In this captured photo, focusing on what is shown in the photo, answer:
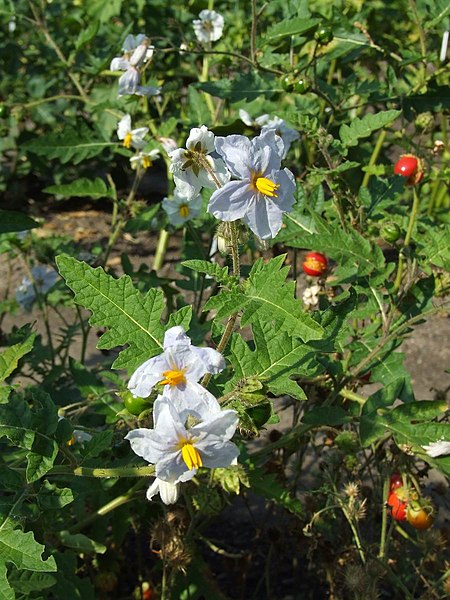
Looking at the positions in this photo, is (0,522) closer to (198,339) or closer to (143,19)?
(198,339)

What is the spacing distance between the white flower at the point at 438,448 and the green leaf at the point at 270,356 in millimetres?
318

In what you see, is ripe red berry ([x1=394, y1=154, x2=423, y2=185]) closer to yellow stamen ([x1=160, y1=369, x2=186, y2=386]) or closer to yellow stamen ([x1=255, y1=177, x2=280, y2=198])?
yellow stamen ([x1=255, y1=177, x2=280, y2=198])

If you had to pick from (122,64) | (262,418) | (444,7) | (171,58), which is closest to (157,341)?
(262,418)

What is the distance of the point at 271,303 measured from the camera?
120cm

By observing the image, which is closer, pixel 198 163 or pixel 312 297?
pixel 198 163

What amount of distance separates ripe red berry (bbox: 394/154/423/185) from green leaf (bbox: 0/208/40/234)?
0.92 meters

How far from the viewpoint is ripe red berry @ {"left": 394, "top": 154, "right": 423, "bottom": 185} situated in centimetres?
196

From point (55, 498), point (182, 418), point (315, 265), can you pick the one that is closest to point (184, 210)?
point (315, 265)

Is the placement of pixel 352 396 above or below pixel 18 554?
below

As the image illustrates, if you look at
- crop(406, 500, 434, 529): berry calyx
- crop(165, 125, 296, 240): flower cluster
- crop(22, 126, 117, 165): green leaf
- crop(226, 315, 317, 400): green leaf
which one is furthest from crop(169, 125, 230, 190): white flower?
crop(22, 126, 117, 165): green leaf

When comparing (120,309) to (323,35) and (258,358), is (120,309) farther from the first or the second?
(323,35)

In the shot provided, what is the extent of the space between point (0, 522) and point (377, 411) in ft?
2.54

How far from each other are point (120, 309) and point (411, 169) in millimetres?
955

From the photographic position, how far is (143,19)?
4.01m
